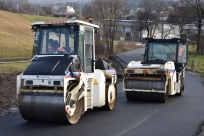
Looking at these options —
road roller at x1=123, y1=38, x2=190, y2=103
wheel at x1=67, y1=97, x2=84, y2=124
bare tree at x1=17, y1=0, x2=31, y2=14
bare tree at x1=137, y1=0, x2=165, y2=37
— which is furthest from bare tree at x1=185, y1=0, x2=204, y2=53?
bare tree at x1=17, y1=0, x2=31, y2=14

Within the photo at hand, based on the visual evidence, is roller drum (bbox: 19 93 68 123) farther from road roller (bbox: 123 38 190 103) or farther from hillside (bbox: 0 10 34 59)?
hillside (bbox: 0 10 34 59)

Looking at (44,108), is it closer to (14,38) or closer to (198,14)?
(14,38)

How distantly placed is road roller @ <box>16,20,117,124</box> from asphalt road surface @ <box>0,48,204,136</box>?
0.33 m

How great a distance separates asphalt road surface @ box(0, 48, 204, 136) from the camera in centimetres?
866

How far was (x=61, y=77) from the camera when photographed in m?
8.70

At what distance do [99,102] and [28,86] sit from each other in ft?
8.06

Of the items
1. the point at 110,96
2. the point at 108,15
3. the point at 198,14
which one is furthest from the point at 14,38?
the point at 110,96

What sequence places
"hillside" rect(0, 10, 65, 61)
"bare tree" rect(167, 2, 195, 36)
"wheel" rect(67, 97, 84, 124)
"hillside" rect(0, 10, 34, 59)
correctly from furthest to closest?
"bare tree" rect(167, 2, 195, 36) < "hillside" rect(0, 10, 34, 59) < "hillside" rect(0, 10, 65, 61) < "wheel" rect(67, 97, 84, 124)

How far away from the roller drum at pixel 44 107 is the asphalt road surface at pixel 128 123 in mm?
242

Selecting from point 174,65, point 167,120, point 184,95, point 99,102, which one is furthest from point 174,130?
point 184,95

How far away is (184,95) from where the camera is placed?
16984 mm

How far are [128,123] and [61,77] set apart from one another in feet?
7.83

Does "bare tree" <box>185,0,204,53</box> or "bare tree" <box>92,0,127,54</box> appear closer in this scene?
"bare tree" <box>92,0,127,54</box>

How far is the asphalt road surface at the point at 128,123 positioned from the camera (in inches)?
341
